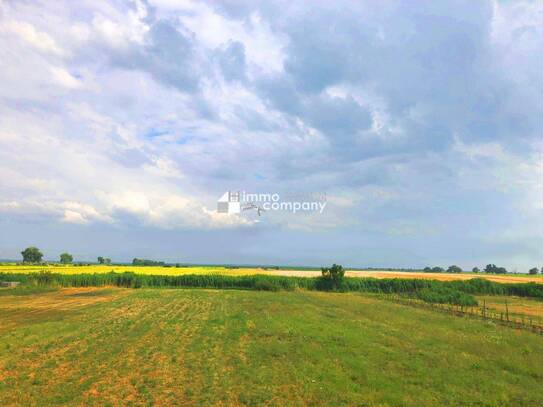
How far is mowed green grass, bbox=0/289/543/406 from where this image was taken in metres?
11.8

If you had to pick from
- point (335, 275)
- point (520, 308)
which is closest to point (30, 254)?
point (335, 275)

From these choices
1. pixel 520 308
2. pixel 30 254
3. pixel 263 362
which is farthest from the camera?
pixel 30 254

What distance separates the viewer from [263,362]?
1558 centimetres

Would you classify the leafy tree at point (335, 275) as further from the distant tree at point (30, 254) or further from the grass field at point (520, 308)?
the distant tree at point (30, 254)

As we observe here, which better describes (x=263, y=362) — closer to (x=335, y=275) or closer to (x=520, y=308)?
(x=520, y=308)

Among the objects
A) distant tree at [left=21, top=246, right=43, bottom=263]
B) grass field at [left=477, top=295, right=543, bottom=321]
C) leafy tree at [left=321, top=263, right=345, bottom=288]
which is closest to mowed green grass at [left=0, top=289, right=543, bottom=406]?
grass field at [left=477, top=295, right=543, bottom=321]

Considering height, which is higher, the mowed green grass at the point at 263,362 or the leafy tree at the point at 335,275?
the leafy tree at the point at 335,275

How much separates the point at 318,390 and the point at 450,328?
1742 cm

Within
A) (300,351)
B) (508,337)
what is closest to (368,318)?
(508,337)

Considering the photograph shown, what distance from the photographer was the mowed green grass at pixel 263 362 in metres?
11.8

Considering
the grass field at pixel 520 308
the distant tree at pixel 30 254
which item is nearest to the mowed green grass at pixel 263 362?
the grass field at pixel 520 308

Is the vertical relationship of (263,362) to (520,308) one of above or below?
above

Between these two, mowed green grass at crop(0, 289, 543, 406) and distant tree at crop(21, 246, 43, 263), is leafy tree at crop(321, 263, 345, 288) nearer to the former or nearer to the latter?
mowed green grass at crop(0, 289, 543, 406)

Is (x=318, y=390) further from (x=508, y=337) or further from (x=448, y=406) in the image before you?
(x=508, y=337)
